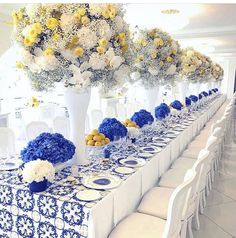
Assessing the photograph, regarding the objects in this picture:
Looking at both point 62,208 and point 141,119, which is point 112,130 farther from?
point 62,208

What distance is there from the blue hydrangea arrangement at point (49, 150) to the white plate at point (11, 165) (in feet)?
0.98

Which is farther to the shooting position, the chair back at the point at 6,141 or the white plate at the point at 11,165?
the chair back at the point at 6,141

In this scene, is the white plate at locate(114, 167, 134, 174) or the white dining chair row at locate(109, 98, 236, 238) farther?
the white plate at locate(114, 167, 134, 174)

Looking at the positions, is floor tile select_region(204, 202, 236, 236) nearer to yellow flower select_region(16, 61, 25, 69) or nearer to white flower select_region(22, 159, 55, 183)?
white flower select_region(22, 159, 55, 183)

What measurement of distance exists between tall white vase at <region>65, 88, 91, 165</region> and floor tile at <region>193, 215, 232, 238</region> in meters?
1.26

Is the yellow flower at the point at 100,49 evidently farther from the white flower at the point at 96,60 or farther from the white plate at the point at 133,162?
the white plate at the point at 133,162

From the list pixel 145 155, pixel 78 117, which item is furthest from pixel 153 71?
pixel 78 117

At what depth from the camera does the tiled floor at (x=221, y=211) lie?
2.50 meters

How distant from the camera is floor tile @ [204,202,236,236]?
8.54ft

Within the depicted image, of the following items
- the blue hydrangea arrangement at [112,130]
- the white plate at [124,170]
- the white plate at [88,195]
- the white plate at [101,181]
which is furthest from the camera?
the blue hydrangea arrangement at [112,130]

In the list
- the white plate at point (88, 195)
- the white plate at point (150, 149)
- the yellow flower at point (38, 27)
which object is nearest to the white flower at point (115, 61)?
the yellow flower at point (38, 27)

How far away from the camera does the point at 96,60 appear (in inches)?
70.8

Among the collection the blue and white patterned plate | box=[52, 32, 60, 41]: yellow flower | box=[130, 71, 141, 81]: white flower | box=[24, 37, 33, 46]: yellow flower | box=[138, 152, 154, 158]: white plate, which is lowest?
box=[138, 152, 154, 158]: white plate

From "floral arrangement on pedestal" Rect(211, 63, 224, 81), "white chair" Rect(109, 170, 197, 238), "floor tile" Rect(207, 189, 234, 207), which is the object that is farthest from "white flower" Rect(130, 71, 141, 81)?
"floral arrangement on pedestal" Rect(211, 63, 224, 81)
